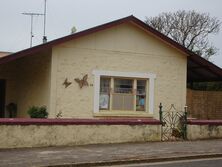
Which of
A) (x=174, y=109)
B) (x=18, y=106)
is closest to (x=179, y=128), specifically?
(x=174, y=109)

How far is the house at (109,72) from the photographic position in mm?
17547

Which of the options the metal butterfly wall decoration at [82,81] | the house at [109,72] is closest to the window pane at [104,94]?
the house at [109,72]

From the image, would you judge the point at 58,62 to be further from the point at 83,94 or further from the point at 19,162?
the point at 19,162

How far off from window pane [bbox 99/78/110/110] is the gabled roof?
211cm

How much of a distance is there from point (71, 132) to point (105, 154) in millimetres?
2150

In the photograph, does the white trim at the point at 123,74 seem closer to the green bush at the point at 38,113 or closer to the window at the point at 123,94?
the window at the point at 123,94

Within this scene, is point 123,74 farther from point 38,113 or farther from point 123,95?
point 38,113

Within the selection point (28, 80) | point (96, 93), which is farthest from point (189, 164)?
point (28, 80)

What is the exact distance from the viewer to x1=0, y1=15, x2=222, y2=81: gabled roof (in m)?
16.6

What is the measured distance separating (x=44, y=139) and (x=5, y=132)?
1243 millimetres

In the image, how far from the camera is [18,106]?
21.5m

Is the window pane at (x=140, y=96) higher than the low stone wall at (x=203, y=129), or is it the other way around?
the window pane at (x=140, y=96)

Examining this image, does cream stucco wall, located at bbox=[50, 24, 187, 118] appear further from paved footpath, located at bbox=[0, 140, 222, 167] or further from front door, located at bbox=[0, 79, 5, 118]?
front door, located at bbox=[0, 79, 5, 118]

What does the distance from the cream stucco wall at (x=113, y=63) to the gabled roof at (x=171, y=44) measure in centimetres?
38
